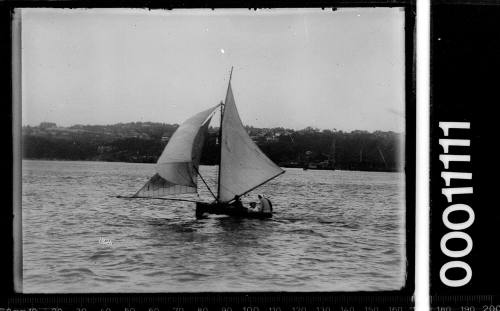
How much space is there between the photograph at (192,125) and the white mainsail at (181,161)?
7 cm

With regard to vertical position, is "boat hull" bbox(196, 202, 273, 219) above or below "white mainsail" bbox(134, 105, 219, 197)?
below

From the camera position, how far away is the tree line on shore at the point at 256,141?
8.24 feet

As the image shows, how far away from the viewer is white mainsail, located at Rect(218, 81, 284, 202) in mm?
3379

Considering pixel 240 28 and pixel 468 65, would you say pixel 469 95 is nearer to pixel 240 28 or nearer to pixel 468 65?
pixel 468 65

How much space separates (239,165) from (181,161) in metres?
0.82

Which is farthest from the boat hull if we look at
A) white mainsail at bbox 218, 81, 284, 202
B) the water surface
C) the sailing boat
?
the water surface

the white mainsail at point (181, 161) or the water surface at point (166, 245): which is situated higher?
the white mainsail at point (181, 161)

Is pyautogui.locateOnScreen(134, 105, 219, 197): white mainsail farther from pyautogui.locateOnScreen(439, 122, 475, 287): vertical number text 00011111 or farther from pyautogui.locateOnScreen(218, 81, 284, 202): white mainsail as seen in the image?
pyautogui.locateOnScreen(439, 122, 475, 287): vertical number text 00011111

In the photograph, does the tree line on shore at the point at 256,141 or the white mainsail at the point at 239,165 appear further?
the white mainsail at the point at 239,165

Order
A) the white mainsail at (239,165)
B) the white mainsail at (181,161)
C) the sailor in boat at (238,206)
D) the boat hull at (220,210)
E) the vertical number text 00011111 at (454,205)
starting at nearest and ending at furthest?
the vertical number text 00011111 at (454,205)
the white mainsail at (181,161)
the white mainsail at (239,165)
the boat hull at (220,210)
the sailor in boat at (238,206)

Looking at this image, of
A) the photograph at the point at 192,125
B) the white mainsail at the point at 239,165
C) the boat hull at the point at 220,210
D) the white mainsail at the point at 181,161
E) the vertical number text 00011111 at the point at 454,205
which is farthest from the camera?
the boat hull at the point at 220,210

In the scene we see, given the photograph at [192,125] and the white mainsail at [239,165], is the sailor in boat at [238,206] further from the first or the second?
the photograph at [192,125]

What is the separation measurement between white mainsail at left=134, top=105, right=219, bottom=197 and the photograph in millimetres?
68

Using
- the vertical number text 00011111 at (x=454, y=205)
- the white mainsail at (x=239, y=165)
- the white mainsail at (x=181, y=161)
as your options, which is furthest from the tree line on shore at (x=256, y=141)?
the white mainsail at (x=239, y=165)
